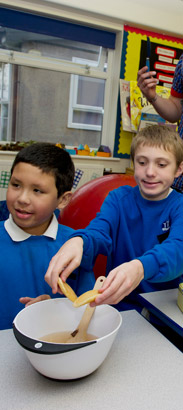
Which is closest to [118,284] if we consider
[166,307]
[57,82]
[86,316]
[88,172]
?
[86,316]

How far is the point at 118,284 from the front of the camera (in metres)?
0.63

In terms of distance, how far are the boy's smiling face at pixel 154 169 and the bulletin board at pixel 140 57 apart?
281 centimetres

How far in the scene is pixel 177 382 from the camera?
585mm

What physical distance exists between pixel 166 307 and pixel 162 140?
0.51m

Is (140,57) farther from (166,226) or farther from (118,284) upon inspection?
(118,284)

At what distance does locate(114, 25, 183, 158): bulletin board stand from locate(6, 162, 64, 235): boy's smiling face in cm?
289

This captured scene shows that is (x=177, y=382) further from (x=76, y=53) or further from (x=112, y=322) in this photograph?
(x=76, y=53)

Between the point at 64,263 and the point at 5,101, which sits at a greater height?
the point at 5,101

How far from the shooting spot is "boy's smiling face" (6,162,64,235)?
98 cm

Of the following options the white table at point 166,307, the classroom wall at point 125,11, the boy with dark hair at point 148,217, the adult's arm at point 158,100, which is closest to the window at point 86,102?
the classroom wall at point 125,11

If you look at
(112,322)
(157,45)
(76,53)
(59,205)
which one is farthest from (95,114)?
(112,322)

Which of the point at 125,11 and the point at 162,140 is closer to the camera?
the point at 162,140

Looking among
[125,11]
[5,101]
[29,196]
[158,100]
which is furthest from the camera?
[5,101]

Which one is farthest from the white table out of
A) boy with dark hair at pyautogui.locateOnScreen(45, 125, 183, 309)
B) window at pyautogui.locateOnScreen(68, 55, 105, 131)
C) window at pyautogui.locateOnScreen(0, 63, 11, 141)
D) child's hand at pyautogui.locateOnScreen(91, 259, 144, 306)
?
window at pyautogui.locateOnScreen(68, 55, 105, 131)
